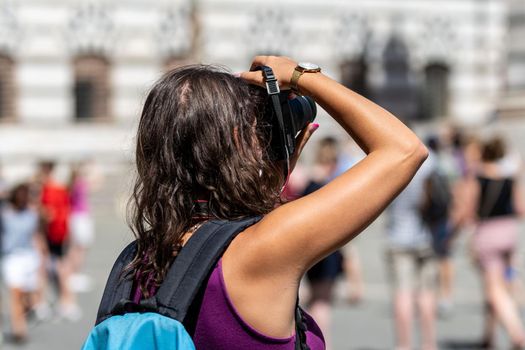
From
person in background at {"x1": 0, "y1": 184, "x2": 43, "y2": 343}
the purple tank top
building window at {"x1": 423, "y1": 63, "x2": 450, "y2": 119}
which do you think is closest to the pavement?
person in background at {"x1": 0, "y1": 184, "x2": 43, "y2": 343}

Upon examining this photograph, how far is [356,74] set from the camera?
28.9m

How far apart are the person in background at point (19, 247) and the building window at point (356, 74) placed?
62.8 feet

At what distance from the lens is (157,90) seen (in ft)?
7.82

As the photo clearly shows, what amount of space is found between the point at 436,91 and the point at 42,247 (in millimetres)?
19742

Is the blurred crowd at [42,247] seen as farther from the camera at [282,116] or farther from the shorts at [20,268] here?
the camera at [282,116]

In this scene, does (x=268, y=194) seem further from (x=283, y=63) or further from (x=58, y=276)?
(x=58, y=276)

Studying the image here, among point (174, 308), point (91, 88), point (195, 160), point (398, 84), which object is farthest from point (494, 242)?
point (398, 84)

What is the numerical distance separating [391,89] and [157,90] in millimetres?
26915

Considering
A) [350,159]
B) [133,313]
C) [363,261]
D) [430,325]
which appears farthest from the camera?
[363,261]

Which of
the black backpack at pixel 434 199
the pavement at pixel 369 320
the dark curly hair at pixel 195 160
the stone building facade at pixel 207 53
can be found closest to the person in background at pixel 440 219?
the black backpack at pixel 434 199

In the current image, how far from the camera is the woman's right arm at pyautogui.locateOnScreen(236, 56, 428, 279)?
217 cm

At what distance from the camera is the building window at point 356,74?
28734 millimetres

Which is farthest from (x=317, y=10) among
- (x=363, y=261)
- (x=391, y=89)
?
(x=363, y=261)

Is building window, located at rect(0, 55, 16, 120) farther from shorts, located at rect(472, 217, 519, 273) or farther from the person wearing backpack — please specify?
the person wearing backpack
